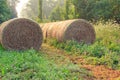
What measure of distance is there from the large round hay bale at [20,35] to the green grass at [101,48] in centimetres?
159

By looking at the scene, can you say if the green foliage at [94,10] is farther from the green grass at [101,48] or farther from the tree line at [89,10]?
the green grass at [101,48]

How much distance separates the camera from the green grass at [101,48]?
8.30 m

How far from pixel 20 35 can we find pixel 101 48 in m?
3.37

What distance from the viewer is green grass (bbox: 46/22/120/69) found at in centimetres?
830

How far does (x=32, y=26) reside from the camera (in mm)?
10805

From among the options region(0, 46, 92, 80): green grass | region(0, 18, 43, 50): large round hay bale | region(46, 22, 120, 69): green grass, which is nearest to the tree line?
region(46, 22, 120, 69): green grass

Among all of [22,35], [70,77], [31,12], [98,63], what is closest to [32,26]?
[22,35]

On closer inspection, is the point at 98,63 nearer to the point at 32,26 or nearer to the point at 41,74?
the point at 41,74

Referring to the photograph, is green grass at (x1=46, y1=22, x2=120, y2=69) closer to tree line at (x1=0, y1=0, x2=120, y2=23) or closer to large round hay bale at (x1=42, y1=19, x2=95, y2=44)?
large round hay bale at (x1=42, y1=19, x2=95, y2=44)

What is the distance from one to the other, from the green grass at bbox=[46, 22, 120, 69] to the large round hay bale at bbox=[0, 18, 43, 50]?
159 cm

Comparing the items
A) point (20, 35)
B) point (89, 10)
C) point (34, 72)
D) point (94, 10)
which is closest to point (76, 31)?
point (20, 35)

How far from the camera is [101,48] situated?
975 centimetres

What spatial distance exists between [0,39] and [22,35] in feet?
2.97

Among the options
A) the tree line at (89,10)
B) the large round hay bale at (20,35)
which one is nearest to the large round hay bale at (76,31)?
the large round hay bale at (20,35)
